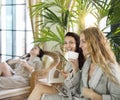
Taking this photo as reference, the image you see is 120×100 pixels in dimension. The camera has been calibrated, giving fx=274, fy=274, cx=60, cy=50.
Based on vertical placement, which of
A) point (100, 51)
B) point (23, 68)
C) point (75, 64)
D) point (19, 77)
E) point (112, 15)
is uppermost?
point (112, 15)

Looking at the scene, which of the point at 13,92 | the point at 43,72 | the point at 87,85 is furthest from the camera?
the point at 43,72

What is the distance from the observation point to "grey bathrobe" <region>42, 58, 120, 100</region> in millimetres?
2383

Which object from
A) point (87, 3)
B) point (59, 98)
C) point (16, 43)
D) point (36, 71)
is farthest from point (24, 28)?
point (59, 98)

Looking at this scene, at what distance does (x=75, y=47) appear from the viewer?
3.23 m

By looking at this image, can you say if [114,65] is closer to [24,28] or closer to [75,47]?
[75,47]

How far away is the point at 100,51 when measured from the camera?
2.45 metres

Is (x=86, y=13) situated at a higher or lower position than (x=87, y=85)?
higher

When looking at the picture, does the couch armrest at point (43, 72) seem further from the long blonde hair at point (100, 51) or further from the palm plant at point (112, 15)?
the long blonde hair at point (100, 51)

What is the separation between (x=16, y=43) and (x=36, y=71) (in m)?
2.11

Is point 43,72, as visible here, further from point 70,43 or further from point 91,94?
point 91,94

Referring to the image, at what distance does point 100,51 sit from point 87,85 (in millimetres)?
370

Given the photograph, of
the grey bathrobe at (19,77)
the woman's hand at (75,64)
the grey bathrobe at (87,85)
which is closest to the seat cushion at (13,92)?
the grey bathrobe at (19,77)

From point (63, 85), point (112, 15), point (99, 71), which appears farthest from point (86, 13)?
point (99, 71)

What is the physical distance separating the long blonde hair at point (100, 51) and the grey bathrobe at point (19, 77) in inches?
68.0
